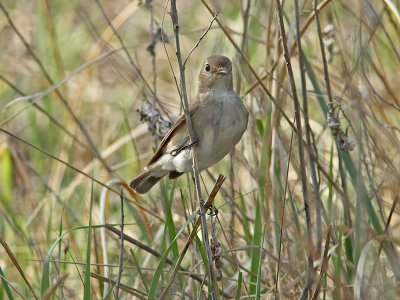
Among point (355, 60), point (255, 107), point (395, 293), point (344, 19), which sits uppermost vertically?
point (344, 19)

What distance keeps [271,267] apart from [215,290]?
Answer: 0.92m

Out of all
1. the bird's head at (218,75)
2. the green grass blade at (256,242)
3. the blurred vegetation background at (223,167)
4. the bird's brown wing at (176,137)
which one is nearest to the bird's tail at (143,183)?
the blurred vegetation background at (223,167)

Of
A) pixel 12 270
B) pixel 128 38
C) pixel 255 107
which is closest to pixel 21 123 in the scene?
pixel 128 38

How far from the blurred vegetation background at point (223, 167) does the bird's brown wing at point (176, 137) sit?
11 centimetres

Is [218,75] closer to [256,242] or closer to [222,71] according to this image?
[222,71]

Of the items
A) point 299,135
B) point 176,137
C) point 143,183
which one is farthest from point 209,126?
point 299,135

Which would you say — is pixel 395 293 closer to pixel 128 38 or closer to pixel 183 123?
pixel 183 123

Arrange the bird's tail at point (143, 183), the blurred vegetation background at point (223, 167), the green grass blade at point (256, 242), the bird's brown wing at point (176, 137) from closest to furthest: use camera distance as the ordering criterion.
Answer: the blurred vegetation background at point (223, 167) → the green grass blade at point (256, 242) → the bird's brown wing at point (176, 137) → the bird's tail at point (143, 183)

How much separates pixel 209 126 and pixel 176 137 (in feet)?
0.92

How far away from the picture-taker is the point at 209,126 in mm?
4090

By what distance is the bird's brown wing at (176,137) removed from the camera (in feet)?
13.8

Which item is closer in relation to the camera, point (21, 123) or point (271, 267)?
point (271, 267)

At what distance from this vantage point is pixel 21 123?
7699 mm

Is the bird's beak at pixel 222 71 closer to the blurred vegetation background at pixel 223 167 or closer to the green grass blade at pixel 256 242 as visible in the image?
the blurred vegetation background at pixel 223 167
